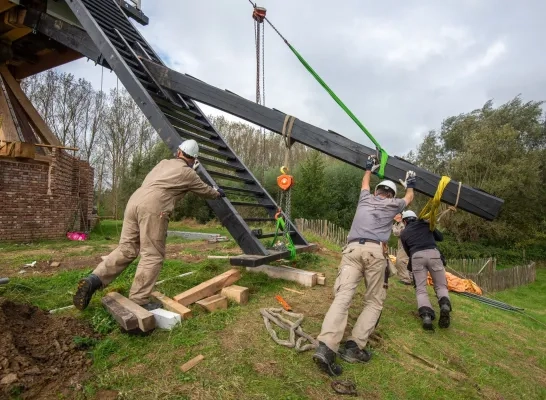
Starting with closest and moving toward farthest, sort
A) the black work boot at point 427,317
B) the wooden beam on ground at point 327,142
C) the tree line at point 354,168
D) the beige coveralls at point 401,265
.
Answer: the wooden beam on ground at point 327,142 < the black work boot at point 427,317 < the beige coveralls at point 401,265 < the tree line at point 354,168

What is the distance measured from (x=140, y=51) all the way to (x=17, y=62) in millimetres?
7699

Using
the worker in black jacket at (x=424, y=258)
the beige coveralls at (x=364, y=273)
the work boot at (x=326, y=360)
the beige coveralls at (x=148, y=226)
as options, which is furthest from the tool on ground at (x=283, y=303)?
the worker in black jacket at (x=424, y=258)

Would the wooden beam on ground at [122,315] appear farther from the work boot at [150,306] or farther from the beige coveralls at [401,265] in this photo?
the beige coveralls at [401,265]

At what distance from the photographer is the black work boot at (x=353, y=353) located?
3.36 m

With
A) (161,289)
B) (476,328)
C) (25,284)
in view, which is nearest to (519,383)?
Answer: (476,328)

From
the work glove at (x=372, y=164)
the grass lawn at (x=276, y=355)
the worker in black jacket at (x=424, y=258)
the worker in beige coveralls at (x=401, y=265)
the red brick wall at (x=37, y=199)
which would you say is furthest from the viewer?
the red brick wall at (x=37, y=199)

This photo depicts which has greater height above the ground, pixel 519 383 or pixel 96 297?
pixel 96 297

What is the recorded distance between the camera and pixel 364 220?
3984 mm

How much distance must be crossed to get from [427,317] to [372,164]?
215 cm

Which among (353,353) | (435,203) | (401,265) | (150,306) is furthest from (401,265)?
(150,306)

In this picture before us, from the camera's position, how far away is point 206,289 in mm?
4359

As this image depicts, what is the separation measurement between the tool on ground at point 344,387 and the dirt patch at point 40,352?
6.66ft

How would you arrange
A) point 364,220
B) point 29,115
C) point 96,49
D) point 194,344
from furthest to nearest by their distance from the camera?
point 29,115 → point 96,49 → point 364,220 → point 194,344

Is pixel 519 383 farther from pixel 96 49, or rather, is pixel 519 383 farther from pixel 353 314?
pixel 96 49
